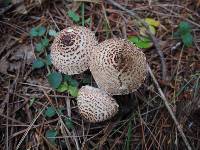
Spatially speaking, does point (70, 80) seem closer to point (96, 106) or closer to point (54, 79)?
point (54, 79)

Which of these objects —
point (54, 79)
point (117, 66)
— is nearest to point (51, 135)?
point (54, 79)

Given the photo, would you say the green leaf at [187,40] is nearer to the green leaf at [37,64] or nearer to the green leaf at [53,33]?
the green leaf at [53,33]

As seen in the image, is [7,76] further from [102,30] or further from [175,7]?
[175,7]

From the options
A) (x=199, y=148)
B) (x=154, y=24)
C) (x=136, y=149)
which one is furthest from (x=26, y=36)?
(x=199, y=148)

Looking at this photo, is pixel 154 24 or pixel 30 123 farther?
pixel 154 24

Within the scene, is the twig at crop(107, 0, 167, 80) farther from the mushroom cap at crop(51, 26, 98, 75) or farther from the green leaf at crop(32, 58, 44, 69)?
the green leaf at crop(32, 58, 44, 69)

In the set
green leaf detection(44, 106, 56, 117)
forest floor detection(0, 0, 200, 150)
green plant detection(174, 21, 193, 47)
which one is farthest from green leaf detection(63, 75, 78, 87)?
green plant detection(174, 21, 193, 47)

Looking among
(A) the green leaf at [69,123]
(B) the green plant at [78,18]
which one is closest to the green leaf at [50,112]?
(A) the green leaf at [69,123]
